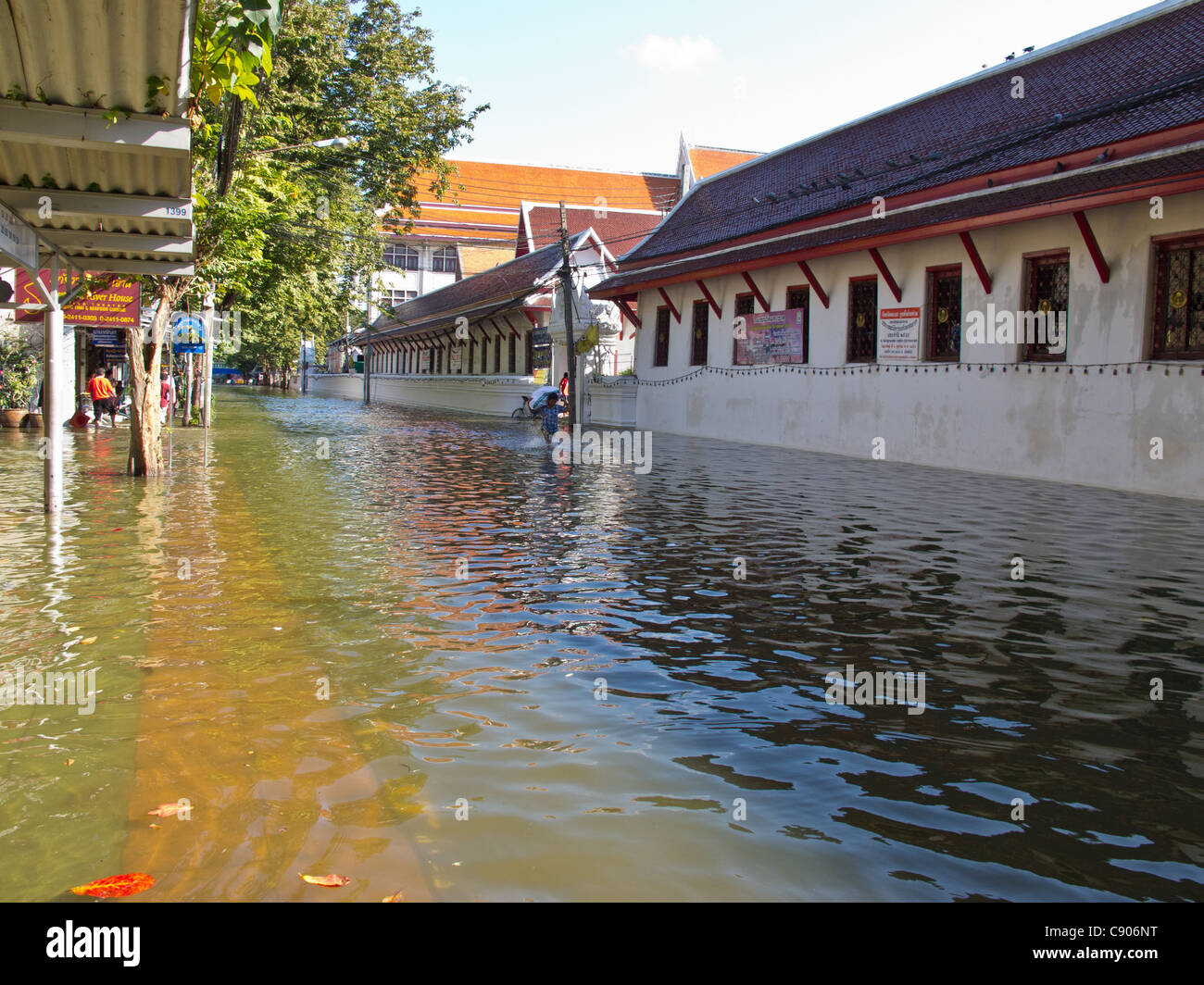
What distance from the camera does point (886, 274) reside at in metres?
21.0

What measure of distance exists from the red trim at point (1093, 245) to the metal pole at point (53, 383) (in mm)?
13605

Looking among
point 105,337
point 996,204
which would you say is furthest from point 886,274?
point 105,337

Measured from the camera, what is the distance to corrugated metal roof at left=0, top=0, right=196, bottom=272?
17.9 feet

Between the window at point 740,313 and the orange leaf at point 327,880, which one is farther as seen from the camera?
the window at point 740,313

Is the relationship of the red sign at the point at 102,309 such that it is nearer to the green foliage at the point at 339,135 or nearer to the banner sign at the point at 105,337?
the green foliage at the point at 339,135

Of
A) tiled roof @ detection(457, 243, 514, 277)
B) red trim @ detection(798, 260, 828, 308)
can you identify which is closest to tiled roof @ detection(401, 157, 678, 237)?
tiled roof @ detection(457, 243, 514, 277)

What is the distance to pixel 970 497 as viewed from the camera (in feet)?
47.9

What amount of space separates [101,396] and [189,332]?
2.60 m

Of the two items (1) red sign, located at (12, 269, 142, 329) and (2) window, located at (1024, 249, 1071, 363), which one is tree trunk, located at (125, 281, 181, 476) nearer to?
(1) red sign, located at (12, 269, 142, 329)

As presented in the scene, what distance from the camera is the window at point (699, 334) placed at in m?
29.5

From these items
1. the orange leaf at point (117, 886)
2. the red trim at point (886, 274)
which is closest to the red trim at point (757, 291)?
the red trim at point (886, 274)

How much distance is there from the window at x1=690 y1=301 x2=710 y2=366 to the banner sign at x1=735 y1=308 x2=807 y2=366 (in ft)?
7.20
